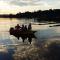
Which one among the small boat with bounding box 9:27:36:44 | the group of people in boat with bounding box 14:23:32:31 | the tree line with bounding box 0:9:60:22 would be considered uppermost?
the tree line with bounding box 0:9:60:22

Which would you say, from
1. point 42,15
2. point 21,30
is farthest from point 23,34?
point 42,15

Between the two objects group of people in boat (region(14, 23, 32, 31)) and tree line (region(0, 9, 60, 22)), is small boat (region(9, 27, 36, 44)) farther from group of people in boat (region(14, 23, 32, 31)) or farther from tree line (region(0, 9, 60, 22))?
tree line (region(0, 9, 60, 22))

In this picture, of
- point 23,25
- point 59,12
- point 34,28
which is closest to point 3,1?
point 23,25

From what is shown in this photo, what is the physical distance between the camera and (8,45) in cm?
150

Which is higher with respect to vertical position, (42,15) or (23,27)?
(42,15)

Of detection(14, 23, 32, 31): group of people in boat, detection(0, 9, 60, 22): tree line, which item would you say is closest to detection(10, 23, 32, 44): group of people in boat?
detection(14, 23, 32, 31): group of people in boat

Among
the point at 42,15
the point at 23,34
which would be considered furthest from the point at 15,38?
the point at 42,15

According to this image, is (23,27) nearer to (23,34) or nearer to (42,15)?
(23,34)

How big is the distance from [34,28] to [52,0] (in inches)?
16.4

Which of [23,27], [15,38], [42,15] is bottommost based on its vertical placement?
[15,38]

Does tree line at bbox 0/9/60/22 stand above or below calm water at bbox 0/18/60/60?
above

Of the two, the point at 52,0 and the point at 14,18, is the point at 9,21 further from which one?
the point at 52,0

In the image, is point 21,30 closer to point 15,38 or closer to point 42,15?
point 15,38

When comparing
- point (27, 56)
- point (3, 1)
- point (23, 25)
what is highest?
point (3, 1)
